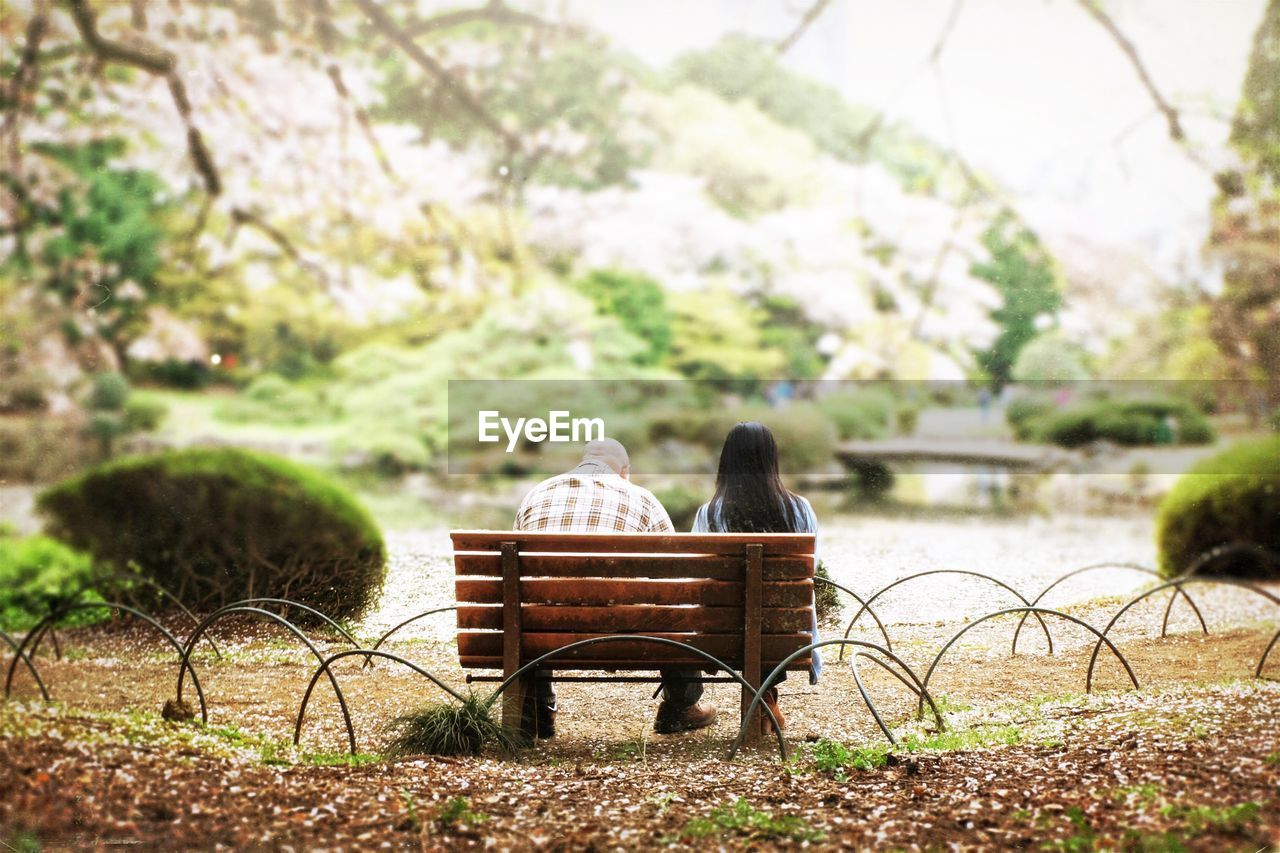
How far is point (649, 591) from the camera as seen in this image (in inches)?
138

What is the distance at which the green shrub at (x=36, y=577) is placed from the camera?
468 centimetres

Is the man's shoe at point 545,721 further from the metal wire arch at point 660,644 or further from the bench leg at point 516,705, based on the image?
the metal wire arch at point 660,644

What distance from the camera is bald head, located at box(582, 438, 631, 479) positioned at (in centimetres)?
389

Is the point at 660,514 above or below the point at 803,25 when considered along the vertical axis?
below

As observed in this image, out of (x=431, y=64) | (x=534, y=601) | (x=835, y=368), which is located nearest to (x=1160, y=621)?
(x=835, y=368)

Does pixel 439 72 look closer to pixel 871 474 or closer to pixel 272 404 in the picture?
pixel 272 404

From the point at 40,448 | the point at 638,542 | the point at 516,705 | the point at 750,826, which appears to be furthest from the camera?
the point at 40,448

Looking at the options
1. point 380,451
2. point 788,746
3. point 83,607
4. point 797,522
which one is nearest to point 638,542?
point 797,522

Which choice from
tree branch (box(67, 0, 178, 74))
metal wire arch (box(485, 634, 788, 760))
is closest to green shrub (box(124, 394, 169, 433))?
tree branch (box(67, 0, 178, 74))

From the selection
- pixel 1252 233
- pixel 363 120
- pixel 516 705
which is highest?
pixel 363 120

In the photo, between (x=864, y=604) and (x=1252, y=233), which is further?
(x=1252, y=233)

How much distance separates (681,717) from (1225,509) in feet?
7.92

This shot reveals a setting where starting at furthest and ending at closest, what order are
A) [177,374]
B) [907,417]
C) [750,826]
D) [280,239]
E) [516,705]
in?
[280,239], [177,374], [907,417], [516,705], [750,826]

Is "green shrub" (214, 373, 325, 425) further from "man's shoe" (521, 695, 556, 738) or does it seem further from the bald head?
"man's shoe" (521, 695, 556, 738)
